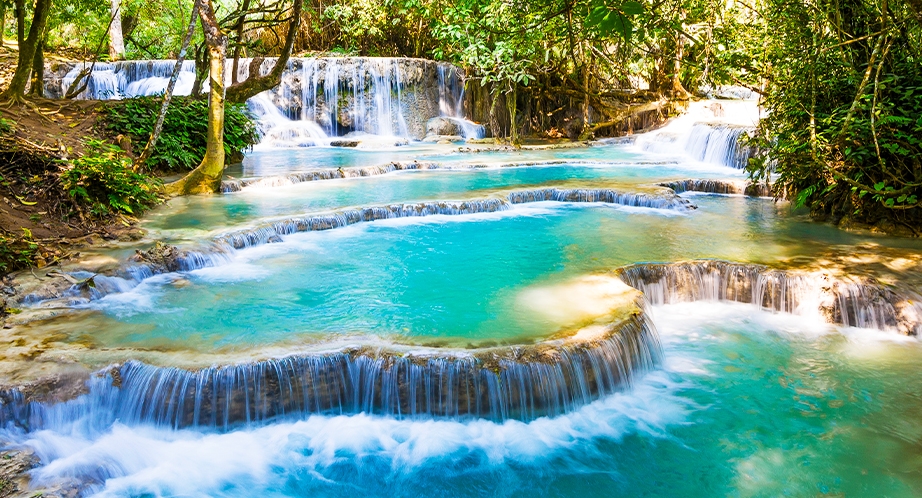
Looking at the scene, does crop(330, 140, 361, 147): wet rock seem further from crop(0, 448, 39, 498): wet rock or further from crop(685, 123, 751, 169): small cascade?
crop(0, 448, 39, 498): wet rock

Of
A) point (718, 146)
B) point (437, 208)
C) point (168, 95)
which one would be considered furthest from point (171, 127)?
point (718, 146)

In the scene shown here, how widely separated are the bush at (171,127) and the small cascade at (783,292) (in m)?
8.10

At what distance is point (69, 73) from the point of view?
17844 mm

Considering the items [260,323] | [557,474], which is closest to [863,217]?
[557,474]

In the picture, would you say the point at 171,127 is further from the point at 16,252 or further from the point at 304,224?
the point at 16,252

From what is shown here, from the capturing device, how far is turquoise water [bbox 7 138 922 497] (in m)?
3.80

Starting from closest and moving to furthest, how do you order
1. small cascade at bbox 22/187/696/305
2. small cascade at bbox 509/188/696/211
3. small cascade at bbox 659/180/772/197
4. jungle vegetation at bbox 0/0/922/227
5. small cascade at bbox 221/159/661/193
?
jungle vegetation at bbox 0/0/922/227 → small cascade at bbox 22/187/696/305 → small cascade at bbox 509/188/696/211 → small cascade at bbox 659/180/772/197 → small cascade at bbox 221/159/661/193

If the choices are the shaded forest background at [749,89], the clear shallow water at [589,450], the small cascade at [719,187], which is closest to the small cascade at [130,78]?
the shaded forest background at [749,89]

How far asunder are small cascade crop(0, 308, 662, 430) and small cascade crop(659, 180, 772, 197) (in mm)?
6801

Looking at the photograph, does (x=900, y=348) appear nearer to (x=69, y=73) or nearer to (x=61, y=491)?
(x=61, y=491)

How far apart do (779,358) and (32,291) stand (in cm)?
619

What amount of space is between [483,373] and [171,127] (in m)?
8.95

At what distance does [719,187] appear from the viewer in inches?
416

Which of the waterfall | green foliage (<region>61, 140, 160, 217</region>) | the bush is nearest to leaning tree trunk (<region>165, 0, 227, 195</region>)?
the bush
